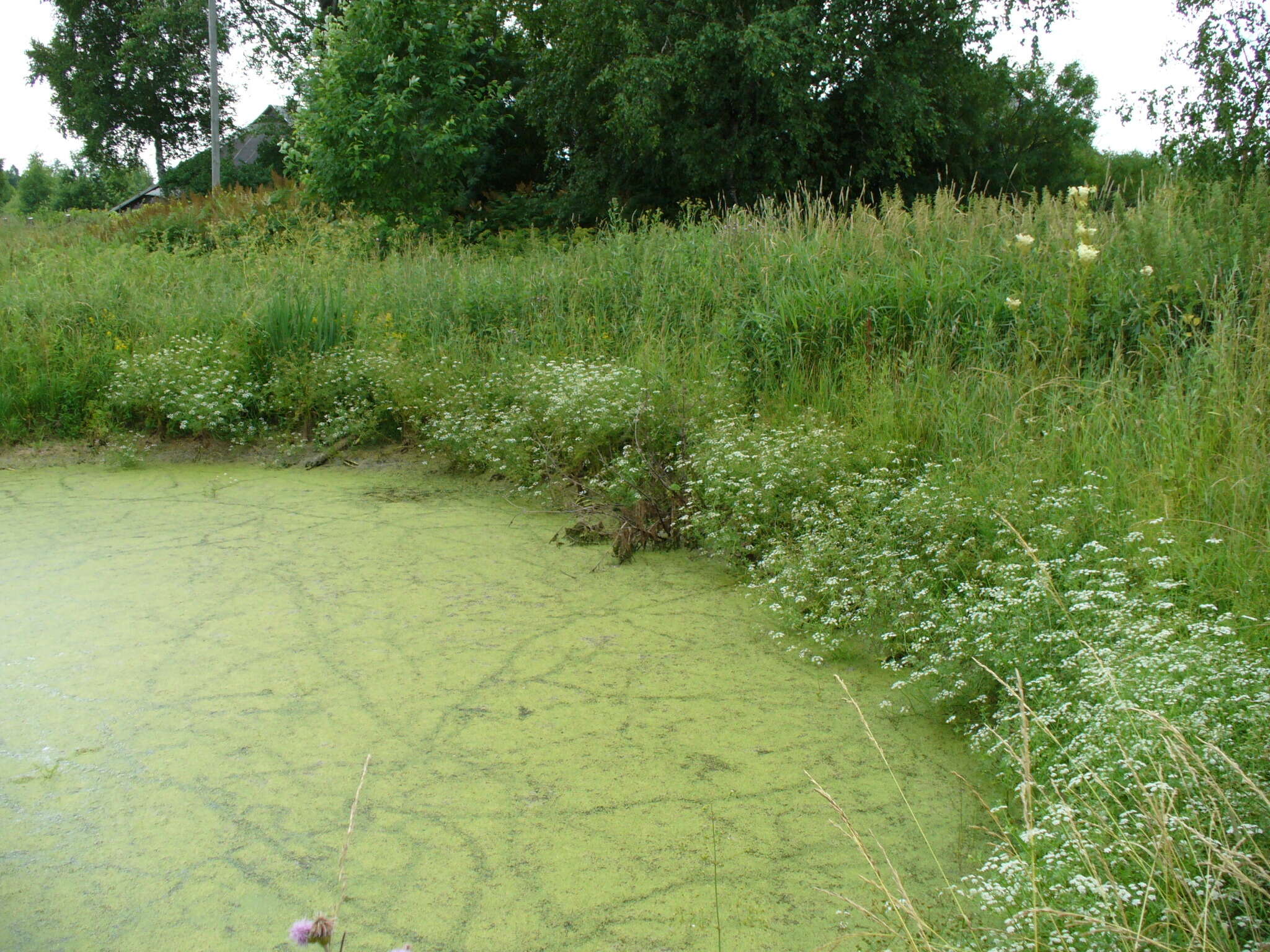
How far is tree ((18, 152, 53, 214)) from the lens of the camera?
56094 mm

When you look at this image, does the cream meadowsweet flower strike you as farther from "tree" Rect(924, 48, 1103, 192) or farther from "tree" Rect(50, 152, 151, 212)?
"tree" Rect(50, 152, 151, 212)

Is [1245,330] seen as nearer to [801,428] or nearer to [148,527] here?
[801,428]

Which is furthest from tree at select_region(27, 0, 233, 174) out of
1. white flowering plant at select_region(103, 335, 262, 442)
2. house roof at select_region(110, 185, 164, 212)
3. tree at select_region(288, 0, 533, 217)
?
white flowering plant at select_region(103, 335, 262, 442)

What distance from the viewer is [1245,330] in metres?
3.88

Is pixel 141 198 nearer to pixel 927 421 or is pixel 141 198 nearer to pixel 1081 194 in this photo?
pixel 1081 194

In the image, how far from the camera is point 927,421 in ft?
13.5

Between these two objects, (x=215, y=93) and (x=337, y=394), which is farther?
(x=215, y=93)

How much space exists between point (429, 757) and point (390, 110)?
33.0ft

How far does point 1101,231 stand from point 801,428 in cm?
220

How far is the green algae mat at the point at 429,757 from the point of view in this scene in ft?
6.19

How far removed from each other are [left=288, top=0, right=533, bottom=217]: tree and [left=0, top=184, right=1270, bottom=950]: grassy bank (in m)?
3.54

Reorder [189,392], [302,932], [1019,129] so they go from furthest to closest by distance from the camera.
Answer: [1019,129] < [189,392] < [302,932]

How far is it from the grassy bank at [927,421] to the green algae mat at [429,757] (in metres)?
0.28

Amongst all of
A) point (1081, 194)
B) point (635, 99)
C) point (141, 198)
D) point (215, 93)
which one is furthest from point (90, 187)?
point (1081, 194)
